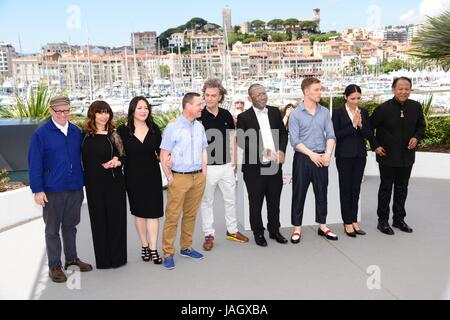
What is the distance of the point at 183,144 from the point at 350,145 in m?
1.60

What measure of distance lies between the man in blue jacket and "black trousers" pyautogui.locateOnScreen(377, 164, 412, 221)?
111 inches

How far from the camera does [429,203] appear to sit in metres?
5.66

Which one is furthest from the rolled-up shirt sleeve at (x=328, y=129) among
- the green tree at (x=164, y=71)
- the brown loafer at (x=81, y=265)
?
the green tree at (x=164, y=71)

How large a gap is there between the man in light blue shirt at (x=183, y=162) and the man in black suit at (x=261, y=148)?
1.52ft

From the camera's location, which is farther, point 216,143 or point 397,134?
point 397,134

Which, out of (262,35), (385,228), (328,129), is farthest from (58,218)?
(262,35)

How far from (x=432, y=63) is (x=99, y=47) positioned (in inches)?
4836

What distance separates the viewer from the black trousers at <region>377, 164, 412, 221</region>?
4488 mm

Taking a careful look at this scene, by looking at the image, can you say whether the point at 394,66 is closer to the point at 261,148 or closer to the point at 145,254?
the point at 261,148

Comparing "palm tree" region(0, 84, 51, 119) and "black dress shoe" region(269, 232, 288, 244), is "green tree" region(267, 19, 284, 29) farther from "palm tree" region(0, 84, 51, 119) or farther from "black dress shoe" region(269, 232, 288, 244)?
"black dress shoe" region(269, 232, 288, 244)

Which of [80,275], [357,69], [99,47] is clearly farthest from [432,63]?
[99,47]

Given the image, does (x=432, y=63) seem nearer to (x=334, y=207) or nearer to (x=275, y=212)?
(x=334, y=207)

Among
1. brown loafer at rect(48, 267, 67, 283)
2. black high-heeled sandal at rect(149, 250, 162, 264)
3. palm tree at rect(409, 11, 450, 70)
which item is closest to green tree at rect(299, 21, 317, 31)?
palm tree at rect(409, 11, 450, 70)

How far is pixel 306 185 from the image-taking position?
4.29 m
